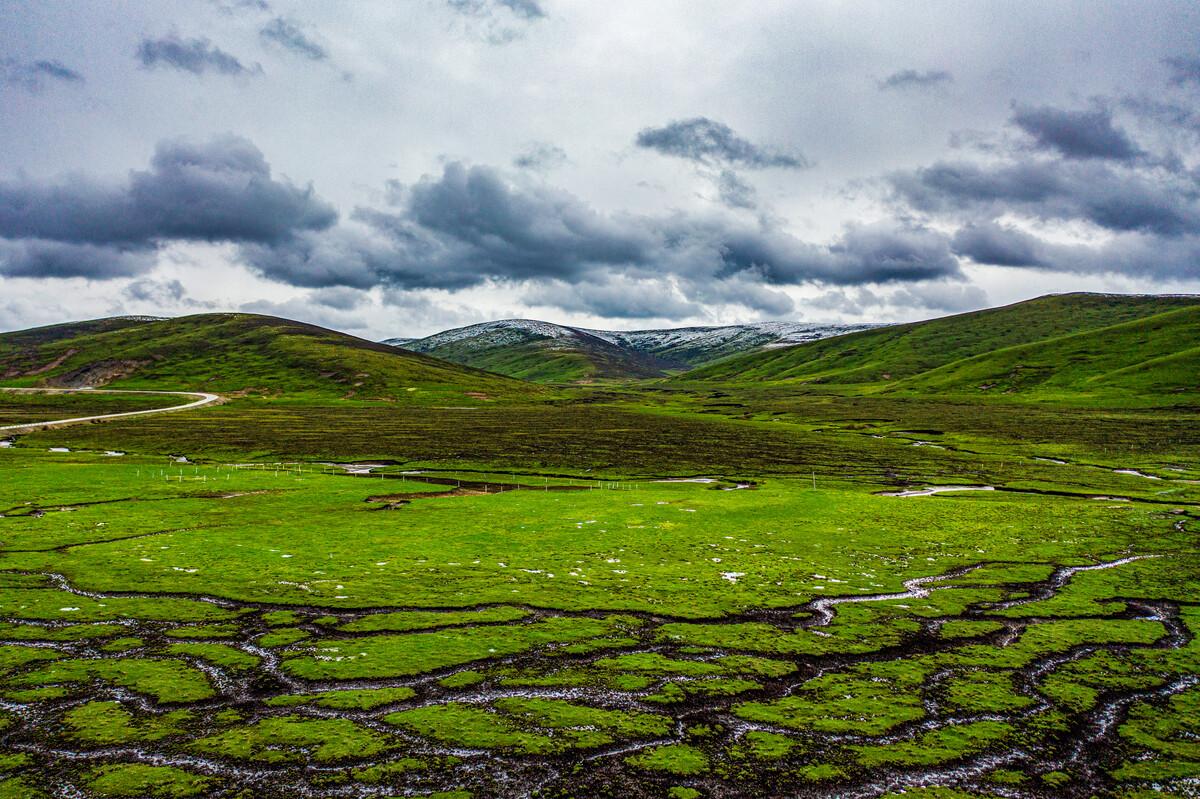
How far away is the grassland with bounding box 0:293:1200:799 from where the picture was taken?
1603cm

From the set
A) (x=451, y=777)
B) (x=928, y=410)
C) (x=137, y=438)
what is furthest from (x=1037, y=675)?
(x=928, y=410)

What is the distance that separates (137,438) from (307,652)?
111788mm

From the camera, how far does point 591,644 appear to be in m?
24.2

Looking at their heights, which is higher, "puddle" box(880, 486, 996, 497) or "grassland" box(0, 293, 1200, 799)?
"grassland" box(0, 293, 1200, 799)

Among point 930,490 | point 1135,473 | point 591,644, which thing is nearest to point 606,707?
point 591,644

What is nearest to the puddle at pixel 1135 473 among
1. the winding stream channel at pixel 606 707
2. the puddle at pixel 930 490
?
the puddle at pixel 930 490

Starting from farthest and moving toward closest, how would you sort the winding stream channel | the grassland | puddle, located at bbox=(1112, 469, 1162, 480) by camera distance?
1. puddle, located at bbox=(1112, 469, 1162, 480)
2. the grassland
3. the winding stream channel

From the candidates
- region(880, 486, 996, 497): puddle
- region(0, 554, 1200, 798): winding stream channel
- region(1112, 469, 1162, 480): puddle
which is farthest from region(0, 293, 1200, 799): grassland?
region(1112, 469, 1162, 480): puddle

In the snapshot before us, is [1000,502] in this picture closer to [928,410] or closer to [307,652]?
[307,652]

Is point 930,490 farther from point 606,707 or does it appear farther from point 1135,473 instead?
point 606,707

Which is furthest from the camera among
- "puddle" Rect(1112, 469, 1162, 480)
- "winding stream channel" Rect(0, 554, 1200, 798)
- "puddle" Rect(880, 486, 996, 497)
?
"puddle" Rect(1112, 469, 1162, 480)

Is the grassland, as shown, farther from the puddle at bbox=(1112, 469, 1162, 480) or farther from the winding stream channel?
the puddle at bbox=(1112, 469, 1162, 480)

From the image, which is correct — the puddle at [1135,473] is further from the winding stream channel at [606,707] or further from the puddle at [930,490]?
the winding stream channel at [606,707]

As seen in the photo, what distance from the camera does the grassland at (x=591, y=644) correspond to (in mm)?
16031
